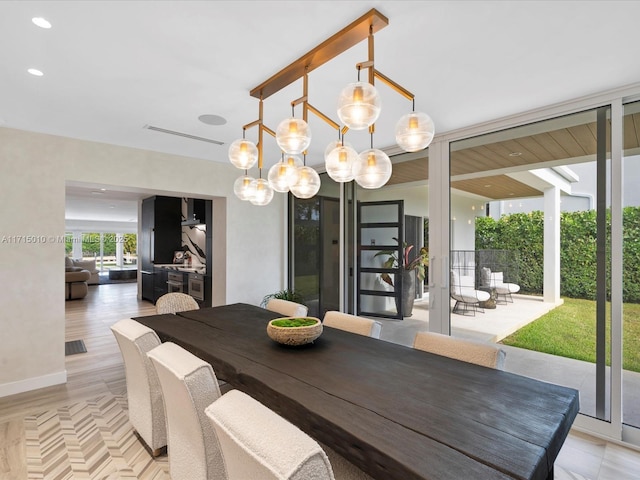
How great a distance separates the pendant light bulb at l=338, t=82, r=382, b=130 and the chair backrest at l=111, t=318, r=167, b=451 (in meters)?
1.70

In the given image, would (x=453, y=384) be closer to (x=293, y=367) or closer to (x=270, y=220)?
(x=293, y=367)

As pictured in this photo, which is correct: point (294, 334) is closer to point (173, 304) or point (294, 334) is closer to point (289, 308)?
point (289, 308)

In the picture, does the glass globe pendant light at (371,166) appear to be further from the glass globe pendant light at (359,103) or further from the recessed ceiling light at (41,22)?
the recessed ceiling light at (41,22)

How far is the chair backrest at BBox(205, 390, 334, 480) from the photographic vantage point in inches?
31.8

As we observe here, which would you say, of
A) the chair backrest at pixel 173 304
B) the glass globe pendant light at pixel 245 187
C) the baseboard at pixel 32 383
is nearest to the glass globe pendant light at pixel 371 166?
the glass globe pendant light at pixel 245 187

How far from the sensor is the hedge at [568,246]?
2406mm

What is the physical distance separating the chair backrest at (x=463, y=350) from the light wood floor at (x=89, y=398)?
3.46 ft

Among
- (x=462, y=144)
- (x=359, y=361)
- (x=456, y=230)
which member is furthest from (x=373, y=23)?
(x=456, y=230)

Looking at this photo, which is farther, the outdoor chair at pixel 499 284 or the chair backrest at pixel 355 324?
the outdoor chair at pixel 499 284

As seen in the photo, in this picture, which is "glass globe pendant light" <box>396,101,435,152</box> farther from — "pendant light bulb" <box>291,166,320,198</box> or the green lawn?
the green lawn

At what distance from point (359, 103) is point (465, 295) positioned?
2464 millimetres

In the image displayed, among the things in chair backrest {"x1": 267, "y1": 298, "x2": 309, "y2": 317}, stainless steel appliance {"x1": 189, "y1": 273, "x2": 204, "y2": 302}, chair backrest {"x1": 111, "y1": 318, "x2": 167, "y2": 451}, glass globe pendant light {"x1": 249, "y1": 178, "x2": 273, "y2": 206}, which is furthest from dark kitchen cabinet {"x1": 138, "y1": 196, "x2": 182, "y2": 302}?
glass globe pendant light {"x1": 249, "y1": 178, "x2": 273, "y2": 206}

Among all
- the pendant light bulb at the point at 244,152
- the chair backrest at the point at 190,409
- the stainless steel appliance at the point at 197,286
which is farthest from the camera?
the stainless steel appliance at the point at 197,286

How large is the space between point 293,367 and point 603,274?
2.42 meters
